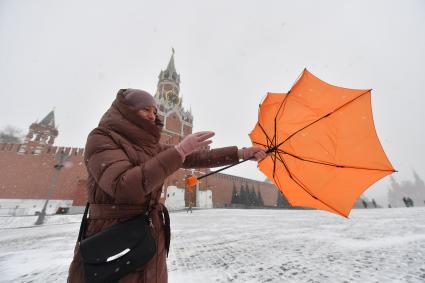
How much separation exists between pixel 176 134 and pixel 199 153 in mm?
34252

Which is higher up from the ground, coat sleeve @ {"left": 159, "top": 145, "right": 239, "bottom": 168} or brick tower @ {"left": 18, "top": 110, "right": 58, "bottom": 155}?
brick tower @ {"left": 18, "top": 110, "right": 58, "bottom": 155}

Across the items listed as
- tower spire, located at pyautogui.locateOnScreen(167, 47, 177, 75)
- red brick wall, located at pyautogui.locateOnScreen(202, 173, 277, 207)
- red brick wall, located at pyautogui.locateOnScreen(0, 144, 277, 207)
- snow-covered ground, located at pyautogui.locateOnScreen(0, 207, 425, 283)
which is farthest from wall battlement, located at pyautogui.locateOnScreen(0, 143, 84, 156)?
tower spire, located at pyautogui.locateOnScreen(167, 47, 177, 75)

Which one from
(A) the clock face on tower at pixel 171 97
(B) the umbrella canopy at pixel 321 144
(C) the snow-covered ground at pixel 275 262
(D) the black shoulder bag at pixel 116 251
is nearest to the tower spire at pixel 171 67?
(A) the clock face on tower at pixel 171 97

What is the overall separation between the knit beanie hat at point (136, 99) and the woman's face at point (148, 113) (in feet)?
0.10

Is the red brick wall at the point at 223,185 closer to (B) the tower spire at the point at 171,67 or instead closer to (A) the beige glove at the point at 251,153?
(B) the tower spire at the point at 171,67

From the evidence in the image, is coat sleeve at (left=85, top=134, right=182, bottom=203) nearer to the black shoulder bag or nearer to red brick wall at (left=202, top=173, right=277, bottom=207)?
the black shoulder bag

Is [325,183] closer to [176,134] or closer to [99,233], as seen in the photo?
[99,233]

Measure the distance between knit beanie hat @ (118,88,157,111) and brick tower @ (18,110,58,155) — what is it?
108ft

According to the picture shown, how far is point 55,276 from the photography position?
3.38 meters

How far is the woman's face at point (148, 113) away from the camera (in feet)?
4.52

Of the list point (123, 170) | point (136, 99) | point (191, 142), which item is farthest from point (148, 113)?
point (123, 170)

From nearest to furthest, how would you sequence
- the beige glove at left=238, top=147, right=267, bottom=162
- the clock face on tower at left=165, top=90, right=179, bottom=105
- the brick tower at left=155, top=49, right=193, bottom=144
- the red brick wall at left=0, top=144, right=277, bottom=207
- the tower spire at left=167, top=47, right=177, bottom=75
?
the beige glove at left=238, top=147, right=267, bottom=162 < the red brick wall at left=0, top=144, right=277, bottom=207 < the brick tower at left=155, top=49, right=193, bottom=144 < the clock face on tower at left=165, top=90, right=179, bottom=105 < the tower spire at left=167, top=47, right=177, bottom=75

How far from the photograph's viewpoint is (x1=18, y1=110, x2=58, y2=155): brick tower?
2622 cm

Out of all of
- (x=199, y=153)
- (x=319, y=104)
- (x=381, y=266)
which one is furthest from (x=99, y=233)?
(x=381, y=266)
